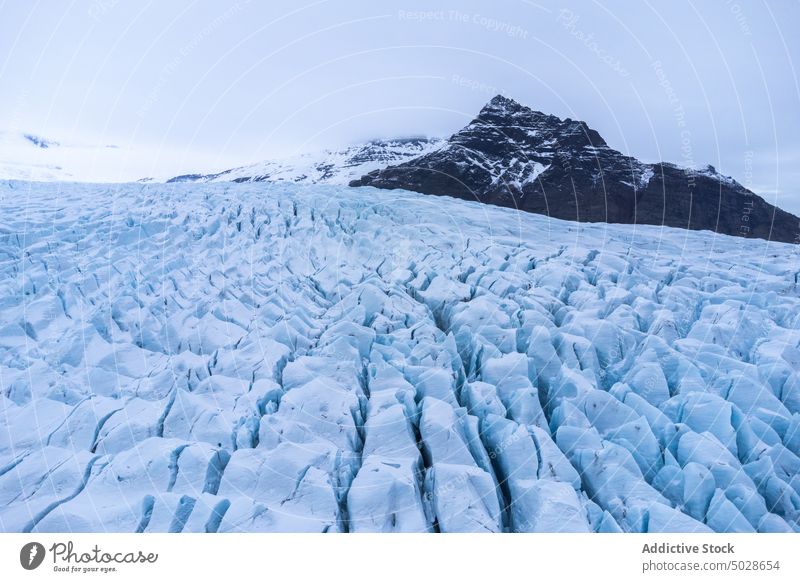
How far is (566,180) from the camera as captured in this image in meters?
19.6

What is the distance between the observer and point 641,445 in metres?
4.30

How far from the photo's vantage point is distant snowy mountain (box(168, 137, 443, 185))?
70.1 ft

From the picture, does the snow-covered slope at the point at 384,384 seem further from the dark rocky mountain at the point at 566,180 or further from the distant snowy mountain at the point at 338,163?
the distant snowy mountain at the point at 338,163

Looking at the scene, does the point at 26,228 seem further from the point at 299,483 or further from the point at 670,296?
the point at 670,296

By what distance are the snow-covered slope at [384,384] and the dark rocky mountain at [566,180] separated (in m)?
11.4
